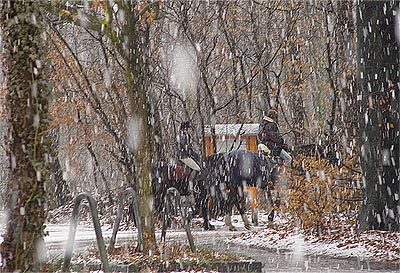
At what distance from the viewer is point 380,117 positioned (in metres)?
12.6

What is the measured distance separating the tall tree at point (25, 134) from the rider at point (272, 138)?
38.0 feet

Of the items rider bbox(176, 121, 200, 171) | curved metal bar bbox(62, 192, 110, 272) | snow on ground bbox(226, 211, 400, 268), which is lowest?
snow on ground bbox(226, 211, 400, 268)

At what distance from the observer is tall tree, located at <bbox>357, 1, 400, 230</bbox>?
1255 cm

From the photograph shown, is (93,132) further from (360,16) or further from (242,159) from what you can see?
(360,16)

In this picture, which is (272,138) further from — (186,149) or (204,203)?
(204,203)

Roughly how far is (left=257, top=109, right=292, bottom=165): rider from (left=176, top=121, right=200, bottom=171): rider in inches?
69.1

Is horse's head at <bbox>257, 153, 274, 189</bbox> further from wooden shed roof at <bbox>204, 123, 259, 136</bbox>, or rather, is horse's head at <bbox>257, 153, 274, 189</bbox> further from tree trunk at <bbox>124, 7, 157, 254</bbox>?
tree trunk at <bbox>124, 7, 157, 254</bbox>

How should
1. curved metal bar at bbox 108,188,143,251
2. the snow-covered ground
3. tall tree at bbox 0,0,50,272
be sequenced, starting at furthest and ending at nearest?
1. the snow-covered ground
2. curved metal bar at bbox 108,188,143,251
3. tall tree at bbox 0,0,50,272

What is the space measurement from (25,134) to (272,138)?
1186 centimetres

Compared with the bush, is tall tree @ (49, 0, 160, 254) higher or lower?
higher

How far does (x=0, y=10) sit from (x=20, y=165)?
143 cm

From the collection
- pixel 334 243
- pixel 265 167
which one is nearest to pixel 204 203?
pixel 265 167

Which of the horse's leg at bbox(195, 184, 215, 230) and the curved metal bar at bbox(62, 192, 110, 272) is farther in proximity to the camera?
the horse's leg at bbox(195, 184, 215, 230)

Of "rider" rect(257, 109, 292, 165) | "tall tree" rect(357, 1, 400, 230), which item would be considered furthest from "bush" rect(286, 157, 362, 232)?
"rider" rect(257, 109, 292, 165)
